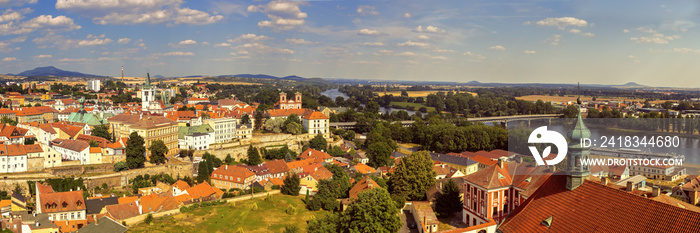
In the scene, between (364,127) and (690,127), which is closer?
(690,127)

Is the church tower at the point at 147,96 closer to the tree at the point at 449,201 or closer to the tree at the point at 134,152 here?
the tree at the point at 134,152

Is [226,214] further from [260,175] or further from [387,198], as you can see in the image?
[387,198]

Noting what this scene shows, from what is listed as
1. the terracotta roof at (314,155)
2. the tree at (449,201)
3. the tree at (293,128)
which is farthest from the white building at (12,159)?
the tree at (449,201)

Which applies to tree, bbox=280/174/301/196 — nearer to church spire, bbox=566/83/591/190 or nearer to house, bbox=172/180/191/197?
house, bbox=172/180/191/197

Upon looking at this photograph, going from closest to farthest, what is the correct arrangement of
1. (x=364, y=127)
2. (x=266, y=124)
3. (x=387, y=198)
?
(x=387, y=198)
(x=266, y=124)
(x=364, y=127)

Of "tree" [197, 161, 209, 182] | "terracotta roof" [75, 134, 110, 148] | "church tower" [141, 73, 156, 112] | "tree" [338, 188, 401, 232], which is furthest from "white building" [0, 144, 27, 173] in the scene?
"church tower" [141, 73, 156, 112]

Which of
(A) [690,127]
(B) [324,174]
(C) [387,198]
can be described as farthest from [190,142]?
(A) [690,127]

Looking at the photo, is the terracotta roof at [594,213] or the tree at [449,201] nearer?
the terracotta roof at [594,213]
